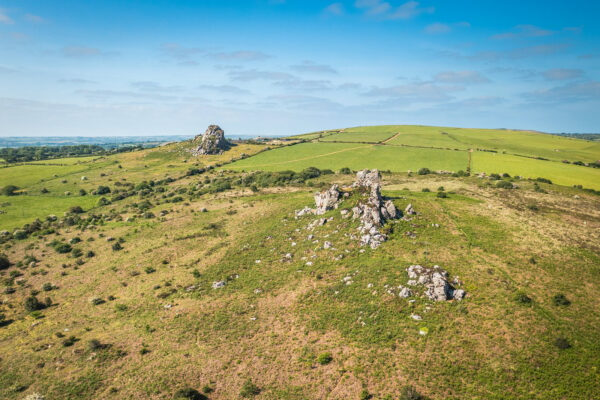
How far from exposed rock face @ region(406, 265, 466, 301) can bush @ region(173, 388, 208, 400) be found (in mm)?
32410

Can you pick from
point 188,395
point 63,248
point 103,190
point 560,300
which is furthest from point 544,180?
point 103,190

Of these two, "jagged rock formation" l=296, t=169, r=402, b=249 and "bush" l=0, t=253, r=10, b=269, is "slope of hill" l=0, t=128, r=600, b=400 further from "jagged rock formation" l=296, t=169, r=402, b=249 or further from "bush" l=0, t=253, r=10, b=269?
"jagged rock formation" l=296, t=169, r=402, b=249

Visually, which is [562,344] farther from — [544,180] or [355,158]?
[355,158]

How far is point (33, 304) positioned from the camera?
52531mm

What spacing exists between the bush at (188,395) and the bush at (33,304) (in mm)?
42752

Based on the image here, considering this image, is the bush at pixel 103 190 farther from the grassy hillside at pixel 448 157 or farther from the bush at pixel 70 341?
the bush at pixel 70 341

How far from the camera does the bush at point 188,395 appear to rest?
101 feet

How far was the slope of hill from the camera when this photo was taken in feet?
103

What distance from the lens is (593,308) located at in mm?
36656

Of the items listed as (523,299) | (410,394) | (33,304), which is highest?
(523,299)

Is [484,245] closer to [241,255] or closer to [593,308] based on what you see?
[593,308]

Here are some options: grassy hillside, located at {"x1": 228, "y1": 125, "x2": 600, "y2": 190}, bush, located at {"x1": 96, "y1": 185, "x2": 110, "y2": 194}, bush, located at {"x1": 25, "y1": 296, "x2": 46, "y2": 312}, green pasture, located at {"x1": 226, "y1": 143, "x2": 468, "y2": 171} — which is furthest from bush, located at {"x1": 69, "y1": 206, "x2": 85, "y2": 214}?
green pasture, located at {"x1": 226, "y1": 143, "x2": 468, "y2": 171}

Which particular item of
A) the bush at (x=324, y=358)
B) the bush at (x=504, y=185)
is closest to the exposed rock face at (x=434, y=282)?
the bush at (x=324, y=358)

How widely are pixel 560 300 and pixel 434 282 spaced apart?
16.3 metres
